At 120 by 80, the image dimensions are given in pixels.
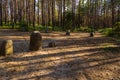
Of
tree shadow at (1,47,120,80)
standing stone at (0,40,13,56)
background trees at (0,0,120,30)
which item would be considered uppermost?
background trees at (0,0,120,30)

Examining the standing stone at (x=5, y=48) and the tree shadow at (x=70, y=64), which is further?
the standing stone at (x=5, y=48)

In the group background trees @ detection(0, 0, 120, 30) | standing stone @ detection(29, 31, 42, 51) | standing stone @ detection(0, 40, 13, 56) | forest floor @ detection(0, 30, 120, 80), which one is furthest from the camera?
background trees @ detection(0, 0, 120, 30)

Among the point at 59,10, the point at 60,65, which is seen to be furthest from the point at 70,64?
the point at 59,10

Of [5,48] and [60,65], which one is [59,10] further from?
[60,65]

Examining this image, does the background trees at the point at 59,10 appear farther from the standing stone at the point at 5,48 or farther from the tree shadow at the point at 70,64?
the standing stone at the point at 5,48

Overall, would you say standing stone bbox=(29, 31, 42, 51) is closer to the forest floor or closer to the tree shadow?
the forest floor

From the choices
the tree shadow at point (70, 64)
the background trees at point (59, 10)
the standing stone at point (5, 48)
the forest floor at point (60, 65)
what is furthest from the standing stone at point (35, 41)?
the background trees at point (59, 10)

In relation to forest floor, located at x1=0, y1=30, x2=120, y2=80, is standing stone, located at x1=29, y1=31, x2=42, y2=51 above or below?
above

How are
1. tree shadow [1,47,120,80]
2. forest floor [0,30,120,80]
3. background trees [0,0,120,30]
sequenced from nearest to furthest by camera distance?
1. forest floor [0,30,120,80]
2. tree shadow [1,47,120,80]
3. background trees [0,0,120,30]

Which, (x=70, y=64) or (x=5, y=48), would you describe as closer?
(x=70, y=64)

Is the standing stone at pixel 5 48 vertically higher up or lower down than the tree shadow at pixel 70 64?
higher up

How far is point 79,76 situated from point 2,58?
12.6 feet

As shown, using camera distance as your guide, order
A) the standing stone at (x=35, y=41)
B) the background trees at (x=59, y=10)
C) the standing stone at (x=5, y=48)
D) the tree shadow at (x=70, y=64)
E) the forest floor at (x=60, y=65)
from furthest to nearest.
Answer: the background trees at (x=59, y=10) < the standing stone at (x=35, y=41) < the standing stone at (x=5, y=48) < the tree shadow at (x=70, y=64) < the forest floor at (x=60, y=65)

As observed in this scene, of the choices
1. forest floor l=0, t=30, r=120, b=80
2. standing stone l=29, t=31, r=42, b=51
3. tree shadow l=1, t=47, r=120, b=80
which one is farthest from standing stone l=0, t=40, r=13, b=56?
standing stone l=29, t=31, r=42, b=51
